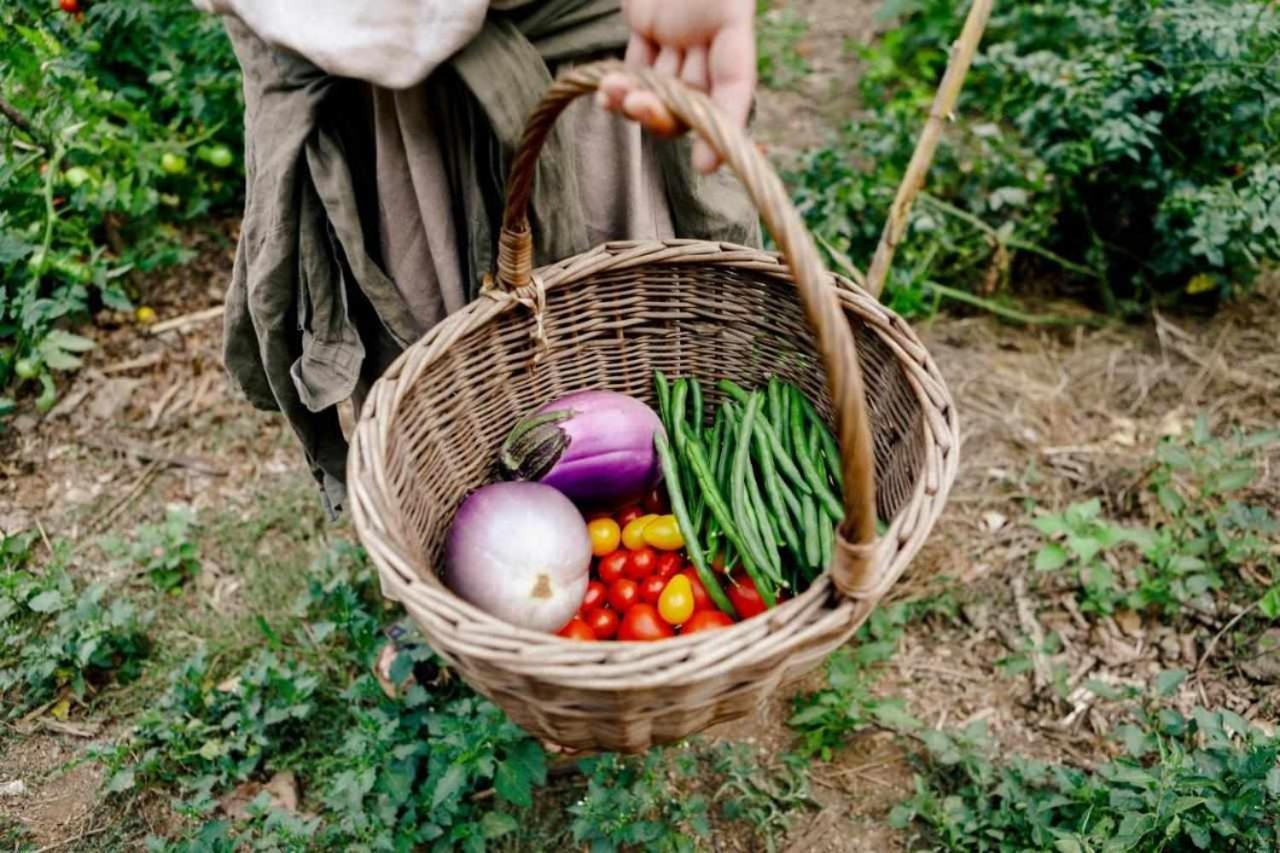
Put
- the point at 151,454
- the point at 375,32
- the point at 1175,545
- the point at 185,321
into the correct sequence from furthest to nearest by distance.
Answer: the point at 185,321 → the point at 151,454 → the point at 1175,545 → the point at 375,32

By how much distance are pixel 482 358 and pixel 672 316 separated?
42 centimetres

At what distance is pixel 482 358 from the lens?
5.99ft

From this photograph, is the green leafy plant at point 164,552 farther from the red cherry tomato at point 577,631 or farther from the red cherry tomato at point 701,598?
the red cherry tomato at point 701,598

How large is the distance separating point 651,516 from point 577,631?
13.4 inches

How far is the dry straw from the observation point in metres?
1.23

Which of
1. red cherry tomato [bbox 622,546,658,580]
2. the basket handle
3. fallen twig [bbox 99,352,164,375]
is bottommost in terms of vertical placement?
fallen twig [bbox 99,352,164,375]

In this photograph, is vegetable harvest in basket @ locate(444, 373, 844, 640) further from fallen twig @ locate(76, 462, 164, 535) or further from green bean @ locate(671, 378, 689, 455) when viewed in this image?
fallen twig @ locate(76, 462, 164, 535)

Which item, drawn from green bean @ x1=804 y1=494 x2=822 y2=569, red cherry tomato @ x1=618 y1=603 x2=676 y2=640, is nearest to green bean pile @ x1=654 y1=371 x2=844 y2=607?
green bean @ x1=804 y1=494 x2=822 y2=569

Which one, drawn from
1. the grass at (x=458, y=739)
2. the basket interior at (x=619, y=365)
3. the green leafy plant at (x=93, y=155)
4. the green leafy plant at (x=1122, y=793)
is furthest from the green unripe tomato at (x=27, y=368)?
the green leafy plant at (x=1122, y=793)

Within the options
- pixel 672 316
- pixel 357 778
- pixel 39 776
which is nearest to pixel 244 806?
pixel 357 778

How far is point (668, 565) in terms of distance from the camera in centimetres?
189

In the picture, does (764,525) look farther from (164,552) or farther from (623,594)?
(164,552)

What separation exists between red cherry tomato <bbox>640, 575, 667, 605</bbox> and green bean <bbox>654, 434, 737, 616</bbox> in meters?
0.07

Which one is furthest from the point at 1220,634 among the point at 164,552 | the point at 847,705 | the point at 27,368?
the point at 27,368
